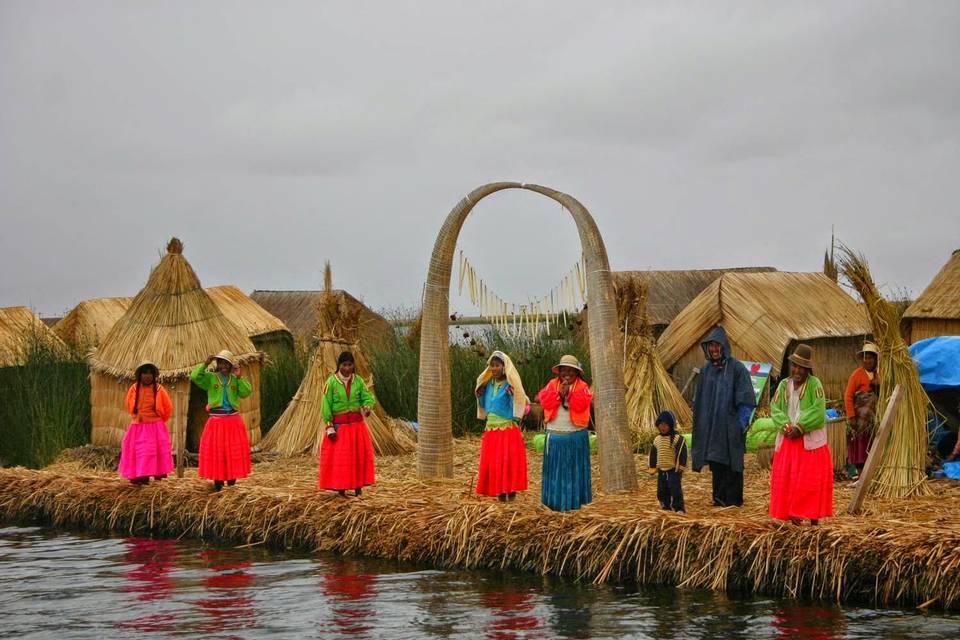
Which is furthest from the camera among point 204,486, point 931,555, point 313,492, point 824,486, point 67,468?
point 67,468

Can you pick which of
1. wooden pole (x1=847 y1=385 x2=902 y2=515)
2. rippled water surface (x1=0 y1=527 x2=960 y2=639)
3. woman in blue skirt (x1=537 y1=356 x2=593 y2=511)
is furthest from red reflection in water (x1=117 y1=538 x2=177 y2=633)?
wooden pole (x1=847 y1=385 x2=902 y2=515)

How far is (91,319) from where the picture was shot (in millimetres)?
23297

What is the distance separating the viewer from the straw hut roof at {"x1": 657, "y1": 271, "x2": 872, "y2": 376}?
17000mm

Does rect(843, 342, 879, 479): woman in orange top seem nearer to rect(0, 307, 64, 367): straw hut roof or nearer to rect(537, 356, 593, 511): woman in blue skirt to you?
rect(537, 356, 593, 511): woman in blue skirt

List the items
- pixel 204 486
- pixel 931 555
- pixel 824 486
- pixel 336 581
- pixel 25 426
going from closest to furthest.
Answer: pixel 931 555
pixel 824 486
pixel 336 581
pixel 204 486
pixel 25 426

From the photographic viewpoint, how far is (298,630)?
25.6 ft

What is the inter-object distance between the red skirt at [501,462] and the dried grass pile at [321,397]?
4967 millimetres

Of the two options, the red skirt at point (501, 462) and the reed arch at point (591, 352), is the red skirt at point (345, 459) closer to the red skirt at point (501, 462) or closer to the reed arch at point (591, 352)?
the red skirt at point (501, 462)

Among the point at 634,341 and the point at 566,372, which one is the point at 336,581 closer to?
the point at 566,372

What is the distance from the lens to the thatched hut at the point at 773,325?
17016 millimetres

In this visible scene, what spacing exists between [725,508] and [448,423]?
334cm

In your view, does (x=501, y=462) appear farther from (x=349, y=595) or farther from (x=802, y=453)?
(x=802, y=453)

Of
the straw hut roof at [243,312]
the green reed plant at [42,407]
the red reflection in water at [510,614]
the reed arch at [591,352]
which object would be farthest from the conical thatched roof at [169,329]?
the red reflection in water at [510,614]

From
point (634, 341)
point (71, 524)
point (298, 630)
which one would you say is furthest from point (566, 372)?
point (634, 341)
